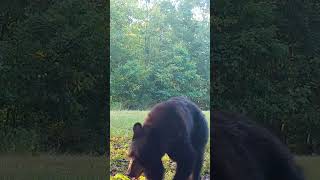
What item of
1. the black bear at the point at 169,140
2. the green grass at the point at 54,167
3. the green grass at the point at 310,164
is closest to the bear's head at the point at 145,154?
the black bear at the point at 169,140

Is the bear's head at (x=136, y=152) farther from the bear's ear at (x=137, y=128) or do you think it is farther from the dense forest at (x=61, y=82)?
the dense forest at (x=61, y=82)

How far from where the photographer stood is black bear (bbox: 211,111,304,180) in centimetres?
614

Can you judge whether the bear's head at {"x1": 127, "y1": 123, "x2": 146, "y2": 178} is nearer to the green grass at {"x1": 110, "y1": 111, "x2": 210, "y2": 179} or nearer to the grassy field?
the green grass at {"x1": 110, "y1": 111, "x2": 210, "y2": 179}

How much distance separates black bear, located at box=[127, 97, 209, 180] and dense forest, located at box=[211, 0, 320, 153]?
1803 millimetres

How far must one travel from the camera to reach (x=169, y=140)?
6.23m

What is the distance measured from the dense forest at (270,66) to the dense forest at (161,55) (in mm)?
1687

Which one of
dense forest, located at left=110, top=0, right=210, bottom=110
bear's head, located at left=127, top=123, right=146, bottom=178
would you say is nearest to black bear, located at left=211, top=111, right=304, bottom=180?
dense forest, located at left=110, top=0, right=210, bottom=110

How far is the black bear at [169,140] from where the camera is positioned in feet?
20.5

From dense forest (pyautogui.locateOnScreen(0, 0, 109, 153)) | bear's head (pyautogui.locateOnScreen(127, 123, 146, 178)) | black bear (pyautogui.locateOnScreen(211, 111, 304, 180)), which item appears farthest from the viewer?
dense forest (pyautogui.locateOnScreen(0, 0, 109, 153))

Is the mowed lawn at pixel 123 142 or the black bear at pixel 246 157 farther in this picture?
the mowed lawn at pixel 123 142

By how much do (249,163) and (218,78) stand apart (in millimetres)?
2190

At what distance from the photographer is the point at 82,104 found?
8594 mm

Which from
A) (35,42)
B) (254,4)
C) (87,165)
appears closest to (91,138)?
(87,165)

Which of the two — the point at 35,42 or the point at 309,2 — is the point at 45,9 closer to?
the point at 35,42
